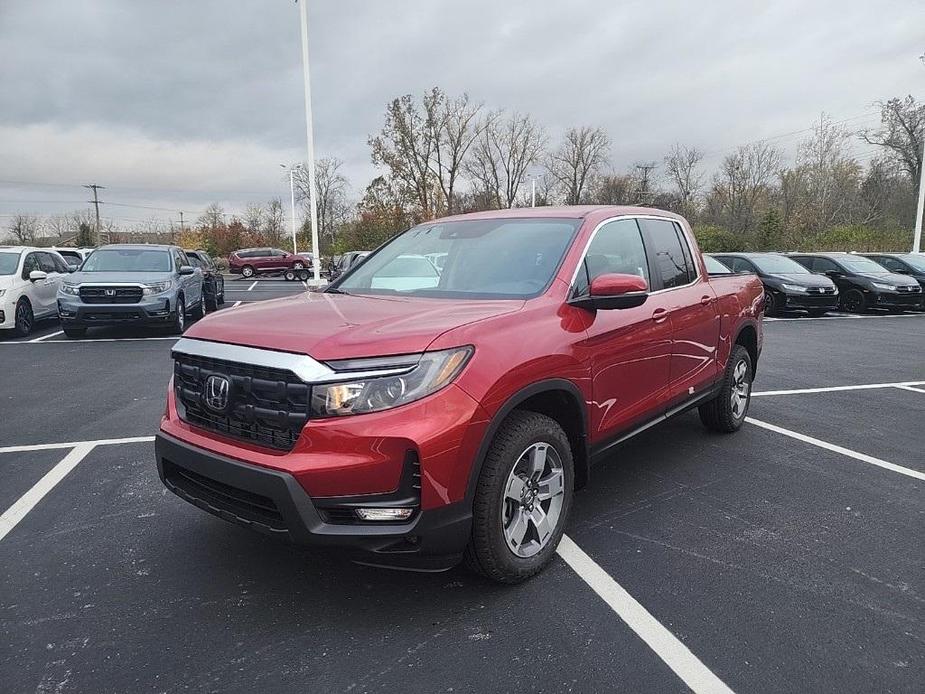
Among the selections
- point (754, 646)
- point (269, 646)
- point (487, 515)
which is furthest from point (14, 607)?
point (754, 646)

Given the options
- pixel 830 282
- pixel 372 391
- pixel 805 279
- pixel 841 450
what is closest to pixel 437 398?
pixel 372 391

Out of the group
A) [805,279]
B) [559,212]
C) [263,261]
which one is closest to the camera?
[559,212]

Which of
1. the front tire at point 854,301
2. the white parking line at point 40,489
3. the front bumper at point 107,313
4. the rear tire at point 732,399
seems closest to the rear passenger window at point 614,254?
the rear tire at point 732,399

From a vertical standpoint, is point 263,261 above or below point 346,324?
above

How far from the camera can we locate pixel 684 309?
13.9 ft

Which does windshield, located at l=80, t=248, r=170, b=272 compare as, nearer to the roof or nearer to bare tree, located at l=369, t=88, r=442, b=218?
the roof

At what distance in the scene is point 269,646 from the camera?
251 centimetres

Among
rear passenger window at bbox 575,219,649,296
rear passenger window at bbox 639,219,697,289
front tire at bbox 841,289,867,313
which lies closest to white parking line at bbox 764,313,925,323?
front tire at bbox 841,289,867,313

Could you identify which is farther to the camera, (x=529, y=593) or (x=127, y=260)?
(x=127, y=260)

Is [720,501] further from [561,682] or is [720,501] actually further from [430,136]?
[430,136]

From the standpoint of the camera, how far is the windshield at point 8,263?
36.7 feet

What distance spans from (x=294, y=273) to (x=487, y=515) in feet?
→ 114

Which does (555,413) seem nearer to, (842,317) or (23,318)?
(23,318)

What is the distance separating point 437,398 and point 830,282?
16.0 m
